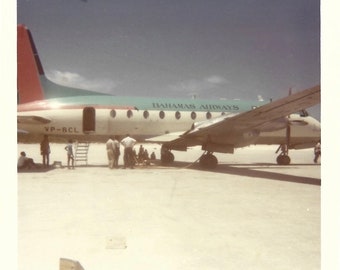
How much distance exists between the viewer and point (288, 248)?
6.14 metres

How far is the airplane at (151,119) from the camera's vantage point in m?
16.6

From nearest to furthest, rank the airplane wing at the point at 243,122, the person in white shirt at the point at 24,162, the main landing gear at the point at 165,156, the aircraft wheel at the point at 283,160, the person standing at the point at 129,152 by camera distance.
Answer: the airplane wing at the point at 243,122, the person in white shirt at the point at 24,162, the person standing at the point at 129,152, the main landing gear at the point at 165,156, the aircraft wheel at the point at 283,160

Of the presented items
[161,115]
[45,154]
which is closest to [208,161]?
[161,115]

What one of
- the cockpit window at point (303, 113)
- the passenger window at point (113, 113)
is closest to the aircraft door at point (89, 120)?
the passenger window at point (113, 113)

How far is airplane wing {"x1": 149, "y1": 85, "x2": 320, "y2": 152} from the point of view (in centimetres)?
1319

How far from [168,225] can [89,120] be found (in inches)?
462

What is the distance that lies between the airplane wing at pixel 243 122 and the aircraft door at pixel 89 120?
3.78 meters

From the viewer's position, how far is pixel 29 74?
54.5ft

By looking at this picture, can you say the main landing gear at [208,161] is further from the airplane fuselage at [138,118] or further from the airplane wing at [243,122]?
the airplane fuselage at [138,118]

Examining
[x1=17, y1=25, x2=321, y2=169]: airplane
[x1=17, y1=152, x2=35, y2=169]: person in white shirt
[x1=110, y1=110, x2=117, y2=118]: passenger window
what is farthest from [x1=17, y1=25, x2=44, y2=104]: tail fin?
[x1=110, y1=110, x2=117, y2=118]: passenger window

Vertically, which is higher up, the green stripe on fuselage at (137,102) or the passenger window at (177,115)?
the green stripe on fuselage at (137,102)

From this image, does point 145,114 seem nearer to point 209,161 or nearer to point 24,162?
point 209,161
